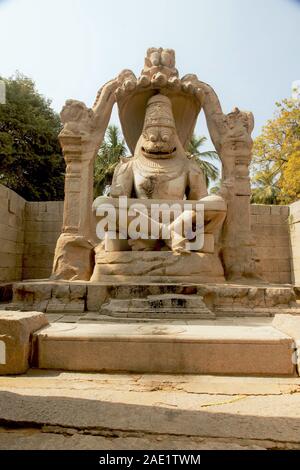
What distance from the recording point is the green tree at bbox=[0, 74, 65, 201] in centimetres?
1407

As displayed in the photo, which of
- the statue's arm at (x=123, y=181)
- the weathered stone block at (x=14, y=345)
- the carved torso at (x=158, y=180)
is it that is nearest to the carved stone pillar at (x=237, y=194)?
the carved torso at (x=158, y=180)

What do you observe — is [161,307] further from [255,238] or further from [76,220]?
[255,238]

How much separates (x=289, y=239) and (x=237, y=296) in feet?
13.7

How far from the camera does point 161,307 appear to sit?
3.62 metres

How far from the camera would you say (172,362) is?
2.21 meters

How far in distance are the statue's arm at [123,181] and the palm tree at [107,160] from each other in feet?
45.0

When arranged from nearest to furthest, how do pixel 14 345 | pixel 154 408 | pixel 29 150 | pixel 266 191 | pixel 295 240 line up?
1. pixel 154 408
2. pixel 14 345
3. pixel 295 240
4. pixel 29 150
5. pixel 266 191

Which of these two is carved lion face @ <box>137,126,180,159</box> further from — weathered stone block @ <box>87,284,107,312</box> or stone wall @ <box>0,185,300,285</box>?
weathered stone block @ <box>87,284,107,312</box>

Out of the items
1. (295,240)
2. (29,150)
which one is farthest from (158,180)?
(29,150)

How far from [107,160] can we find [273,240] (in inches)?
592

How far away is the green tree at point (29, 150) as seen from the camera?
14.1m

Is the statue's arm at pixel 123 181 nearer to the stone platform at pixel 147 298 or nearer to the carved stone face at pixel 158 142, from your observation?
the carved stone face at pixel 158 142

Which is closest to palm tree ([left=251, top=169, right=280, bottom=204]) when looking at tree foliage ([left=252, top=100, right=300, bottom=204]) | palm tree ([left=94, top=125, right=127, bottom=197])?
tree foliage ([left=252, top=100, right=300, bottom=204])
